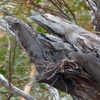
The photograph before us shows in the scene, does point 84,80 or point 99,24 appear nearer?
point 84,80

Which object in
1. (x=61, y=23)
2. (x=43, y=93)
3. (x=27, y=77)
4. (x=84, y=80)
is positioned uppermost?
(x=61, y=23)

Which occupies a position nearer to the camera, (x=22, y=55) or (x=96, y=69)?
(x=96, y=69)


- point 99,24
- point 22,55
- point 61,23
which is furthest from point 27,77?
point 61,23

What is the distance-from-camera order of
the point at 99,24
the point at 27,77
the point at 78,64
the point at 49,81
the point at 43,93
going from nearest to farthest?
the point at 78,64 → the point at 49,81 → the point at 99,24 → the point at 27,77 → the point at 43,93

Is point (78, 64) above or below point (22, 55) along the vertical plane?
above

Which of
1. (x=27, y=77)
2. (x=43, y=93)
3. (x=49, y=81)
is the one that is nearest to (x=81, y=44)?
(x=49, y=81)

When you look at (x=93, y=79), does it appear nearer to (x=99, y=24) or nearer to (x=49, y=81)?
(x=49, y=81)

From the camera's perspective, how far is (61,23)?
1124 millimetres

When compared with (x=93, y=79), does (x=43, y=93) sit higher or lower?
lower

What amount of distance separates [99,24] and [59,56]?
1.06 feet

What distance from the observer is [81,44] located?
1.04m

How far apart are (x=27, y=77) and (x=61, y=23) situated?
0.66 m

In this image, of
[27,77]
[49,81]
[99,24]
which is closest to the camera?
[49,81]

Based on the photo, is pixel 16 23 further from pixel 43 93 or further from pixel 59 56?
pixel 43 93
